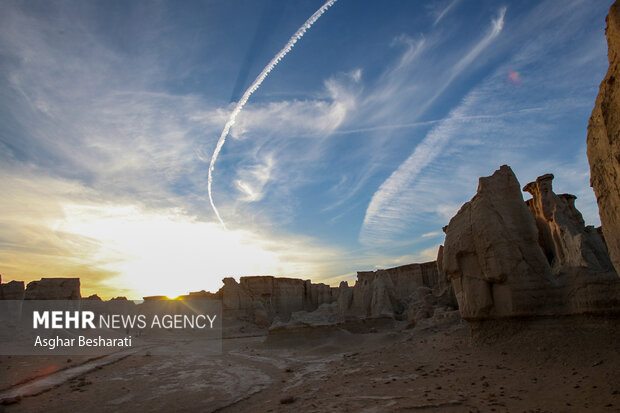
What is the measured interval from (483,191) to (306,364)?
10867 mm

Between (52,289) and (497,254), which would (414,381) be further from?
(52,289)

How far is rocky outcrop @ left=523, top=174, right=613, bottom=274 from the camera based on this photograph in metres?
11.6

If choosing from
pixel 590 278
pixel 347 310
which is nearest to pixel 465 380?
pixel 590 278

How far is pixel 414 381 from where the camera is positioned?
8.70 meters

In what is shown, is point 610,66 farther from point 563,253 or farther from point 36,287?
point 36,287

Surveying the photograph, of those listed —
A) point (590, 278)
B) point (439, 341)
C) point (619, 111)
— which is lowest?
point (439, 341)

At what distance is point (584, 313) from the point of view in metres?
8.43

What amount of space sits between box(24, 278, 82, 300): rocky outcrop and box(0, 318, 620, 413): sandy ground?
657 inches

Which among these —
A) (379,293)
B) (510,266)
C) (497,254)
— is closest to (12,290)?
(379,293)

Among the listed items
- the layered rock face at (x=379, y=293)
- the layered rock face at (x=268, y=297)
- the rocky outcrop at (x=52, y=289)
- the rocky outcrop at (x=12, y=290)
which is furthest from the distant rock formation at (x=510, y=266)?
the rocky outcrop at (x=12, y=290)

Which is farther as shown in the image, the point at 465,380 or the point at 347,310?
the point at 347,310

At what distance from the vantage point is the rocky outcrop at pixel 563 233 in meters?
11.6

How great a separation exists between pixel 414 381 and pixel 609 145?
7.10 m

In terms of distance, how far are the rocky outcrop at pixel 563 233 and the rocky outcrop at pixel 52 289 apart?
37360mm
